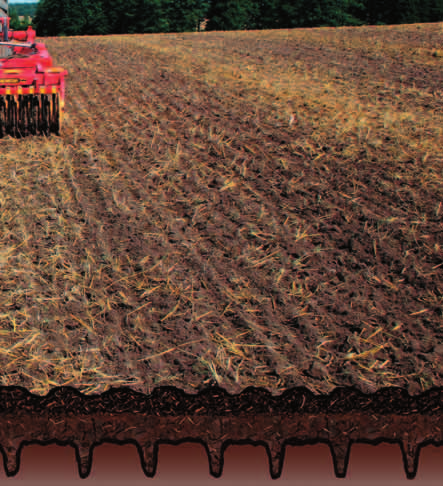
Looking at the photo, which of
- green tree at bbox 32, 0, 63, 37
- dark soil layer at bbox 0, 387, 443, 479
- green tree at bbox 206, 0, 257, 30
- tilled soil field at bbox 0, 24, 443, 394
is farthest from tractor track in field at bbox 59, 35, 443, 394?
green tree at bbox 32, 0, 63, 37

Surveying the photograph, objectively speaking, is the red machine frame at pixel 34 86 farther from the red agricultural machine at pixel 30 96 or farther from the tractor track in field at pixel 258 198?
the tractor track in field at pixel 258 198

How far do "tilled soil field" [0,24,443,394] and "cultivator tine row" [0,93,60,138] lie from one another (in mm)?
297

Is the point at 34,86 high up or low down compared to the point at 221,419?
up

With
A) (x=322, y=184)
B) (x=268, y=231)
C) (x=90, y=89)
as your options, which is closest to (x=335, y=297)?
(x=268, y=231)

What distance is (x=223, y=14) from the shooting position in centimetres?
4275

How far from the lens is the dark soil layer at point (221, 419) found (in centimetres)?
283

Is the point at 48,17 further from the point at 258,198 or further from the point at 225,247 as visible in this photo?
the point at 225,247

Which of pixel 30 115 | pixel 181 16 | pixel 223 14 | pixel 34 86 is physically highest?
pixel 34 86

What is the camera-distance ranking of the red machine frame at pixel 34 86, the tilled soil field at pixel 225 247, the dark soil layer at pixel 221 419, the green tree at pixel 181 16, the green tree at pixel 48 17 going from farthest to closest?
the green tree at pixel 181 16 → the green tree at pixel 48 17 → the red machine frame at pixel 34 86 → the tilled soil field at pixel 225 247 → the dark soil layer at pixel 221 419

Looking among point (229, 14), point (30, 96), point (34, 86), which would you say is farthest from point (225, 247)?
point (229, 14)

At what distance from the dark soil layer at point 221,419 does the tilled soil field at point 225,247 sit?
0.45 metres

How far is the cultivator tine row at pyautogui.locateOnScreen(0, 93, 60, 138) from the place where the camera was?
26.1 ft

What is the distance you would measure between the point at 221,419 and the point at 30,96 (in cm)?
627

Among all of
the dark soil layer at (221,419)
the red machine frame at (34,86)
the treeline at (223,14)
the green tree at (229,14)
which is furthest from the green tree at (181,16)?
the dark soil layer at (221,419)
